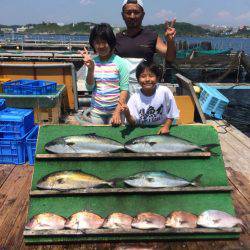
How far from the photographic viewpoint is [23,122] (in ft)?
17.1

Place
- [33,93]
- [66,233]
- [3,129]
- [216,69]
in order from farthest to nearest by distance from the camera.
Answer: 1. [216,69]
2. [33,93]
3. [3,129]
4. [66,233]

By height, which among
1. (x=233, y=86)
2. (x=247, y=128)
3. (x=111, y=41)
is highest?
(x=111, y=41)

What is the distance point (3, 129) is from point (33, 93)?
6.20 feet

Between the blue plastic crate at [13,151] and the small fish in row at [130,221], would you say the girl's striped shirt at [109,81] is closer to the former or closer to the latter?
the small fish in row at [130,221]

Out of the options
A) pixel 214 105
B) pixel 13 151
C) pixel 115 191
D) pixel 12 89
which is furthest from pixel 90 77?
pixel 214 105

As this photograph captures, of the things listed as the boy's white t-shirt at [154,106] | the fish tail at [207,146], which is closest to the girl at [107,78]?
the boy's white t-shirt at [154,106]

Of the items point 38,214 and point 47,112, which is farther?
point 47,112

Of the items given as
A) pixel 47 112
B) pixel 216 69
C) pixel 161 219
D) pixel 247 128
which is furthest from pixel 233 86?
pixel 161 219

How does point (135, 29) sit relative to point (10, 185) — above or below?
above

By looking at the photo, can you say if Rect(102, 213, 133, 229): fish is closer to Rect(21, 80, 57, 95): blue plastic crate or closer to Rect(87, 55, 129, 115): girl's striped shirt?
Rect(87, 55, 129, 115): girl's striped shirt

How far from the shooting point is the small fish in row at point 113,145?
3662mm

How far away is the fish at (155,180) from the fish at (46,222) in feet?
2.59

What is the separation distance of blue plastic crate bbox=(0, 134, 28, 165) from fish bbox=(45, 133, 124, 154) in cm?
161

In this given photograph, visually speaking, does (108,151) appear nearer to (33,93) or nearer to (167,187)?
(167,187)
